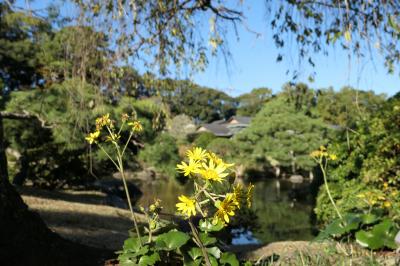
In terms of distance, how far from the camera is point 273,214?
12.9 metres

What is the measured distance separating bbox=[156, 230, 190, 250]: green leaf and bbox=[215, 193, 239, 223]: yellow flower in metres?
0.74

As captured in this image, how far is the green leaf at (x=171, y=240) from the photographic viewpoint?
1822 mm

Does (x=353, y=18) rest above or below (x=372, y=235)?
above

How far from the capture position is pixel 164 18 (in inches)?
126

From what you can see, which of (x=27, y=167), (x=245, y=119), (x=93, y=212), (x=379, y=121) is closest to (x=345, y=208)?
(x=379, y=121)

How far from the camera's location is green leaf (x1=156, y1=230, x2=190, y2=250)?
182 cm

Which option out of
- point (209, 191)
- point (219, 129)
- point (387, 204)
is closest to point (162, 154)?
point (387, 204)

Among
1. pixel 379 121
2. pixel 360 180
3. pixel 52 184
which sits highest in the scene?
pixel 379 121

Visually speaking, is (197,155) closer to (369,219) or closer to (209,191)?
(209,191)

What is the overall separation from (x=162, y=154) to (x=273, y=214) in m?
4.01

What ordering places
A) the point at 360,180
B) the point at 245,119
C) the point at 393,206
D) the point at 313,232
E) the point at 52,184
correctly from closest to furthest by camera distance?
the point at 393,206, the point at 360,180, the point at 313,232, the point at 52,184, the point at 245,119

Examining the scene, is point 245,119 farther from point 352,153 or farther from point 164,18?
point 164,18

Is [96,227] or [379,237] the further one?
[96,227]

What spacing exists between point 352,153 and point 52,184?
825 centimetres
